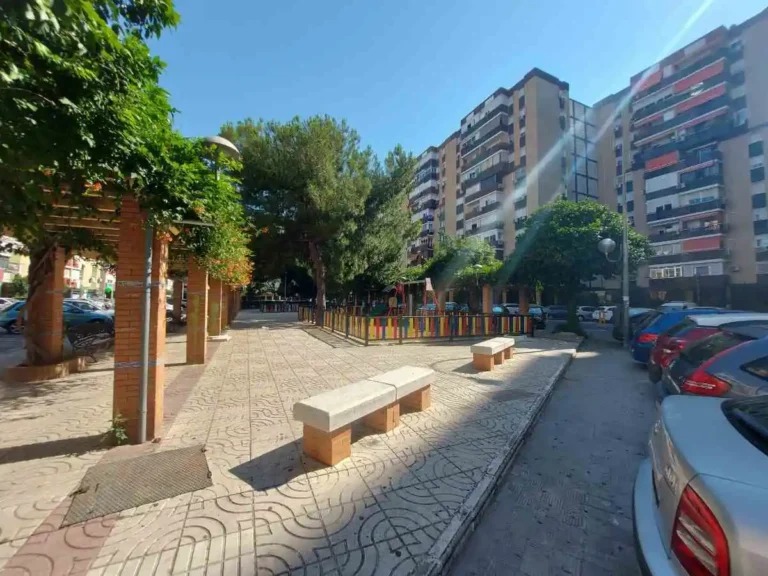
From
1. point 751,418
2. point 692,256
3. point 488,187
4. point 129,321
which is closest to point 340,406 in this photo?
point 129,321

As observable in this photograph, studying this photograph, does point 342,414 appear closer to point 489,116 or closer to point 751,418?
point 751,418

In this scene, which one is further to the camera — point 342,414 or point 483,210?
point 483,210

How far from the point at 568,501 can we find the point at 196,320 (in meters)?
8.54

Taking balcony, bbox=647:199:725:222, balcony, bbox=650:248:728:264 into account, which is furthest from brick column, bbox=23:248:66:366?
balcony, bbox=647:199:725:222

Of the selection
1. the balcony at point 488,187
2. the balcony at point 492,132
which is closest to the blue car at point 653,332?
the balcony at point 488,187

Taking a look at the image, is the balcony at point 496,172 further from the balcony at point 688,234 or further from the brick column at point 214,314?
the brick column at point 214,314

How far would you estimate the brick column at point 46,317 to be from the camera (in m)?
6.98

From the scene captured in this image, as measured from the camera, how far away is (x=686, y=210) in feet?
115

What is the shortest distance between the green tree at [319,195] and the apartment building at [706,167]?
31.1 m

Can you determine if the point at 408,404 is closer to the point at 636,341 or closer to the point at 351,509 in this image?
the point at 351,509

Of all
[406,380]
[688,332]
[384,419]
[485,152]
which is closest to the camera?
[384,419]

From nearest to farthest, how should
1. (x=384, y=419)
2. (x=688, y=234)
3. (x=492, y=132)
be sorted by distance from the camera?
1. (x=384, y=419)
2. (x=688, y=234)
3. (x=492, y=132)

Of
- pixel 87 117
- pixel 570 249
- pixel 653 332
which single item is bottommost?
pixel 653 332

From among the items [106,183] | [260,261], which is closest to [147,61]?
[106,183]
